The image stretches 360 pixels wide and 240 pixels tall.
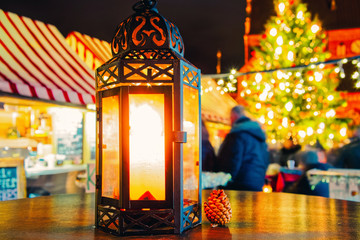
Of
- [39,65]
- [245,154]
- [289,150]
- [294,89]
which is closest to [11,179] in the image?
[39,65]

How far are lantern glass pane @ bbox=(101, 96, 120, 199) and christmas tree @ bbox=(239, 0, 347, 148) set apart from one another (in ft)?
42.4

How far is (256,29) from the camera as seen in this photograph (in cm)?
2888

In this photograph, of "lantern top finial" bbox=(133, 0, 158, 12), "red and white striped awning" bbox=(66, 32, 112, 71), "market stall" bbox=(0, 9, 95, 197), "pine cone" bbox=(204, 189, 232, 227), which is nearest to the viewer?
"pine cone" bbox=(204, 189, 232, 227)

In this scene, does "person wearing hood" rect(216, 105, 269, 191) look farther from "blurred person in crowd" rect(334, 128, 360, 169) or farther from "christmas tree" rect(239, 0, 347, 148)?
"christmas tree" rect(239, 0, 347, 148)

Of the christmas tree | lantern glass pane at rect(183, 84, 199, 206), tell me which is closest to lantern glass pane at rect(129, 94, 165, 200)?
lantern glass pane at rect(183, 84, 199, 206)

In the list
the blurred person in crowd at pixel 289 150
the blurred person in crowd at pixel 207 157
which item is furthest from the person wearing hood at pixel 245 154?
the blurred person in crowd at pixel 289 150

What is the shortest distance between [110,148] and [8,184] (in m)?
3.60

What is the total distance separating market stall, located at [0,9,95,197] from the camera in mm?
4922

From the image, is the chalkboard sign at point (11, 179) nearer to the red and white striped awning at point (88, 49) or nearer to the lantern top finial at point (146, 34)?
the red and white striped awning at point (88, 49)

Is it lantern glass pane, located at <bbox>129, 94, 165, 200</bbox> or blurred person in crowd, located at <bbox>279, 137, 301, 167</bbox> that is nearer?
lantern glass pane, located at <bbox>129, 94, 165, 200</bbox>

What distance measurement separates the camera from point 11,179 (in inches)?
177

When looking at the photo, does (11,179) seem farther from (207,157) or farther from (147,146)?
(147,146)

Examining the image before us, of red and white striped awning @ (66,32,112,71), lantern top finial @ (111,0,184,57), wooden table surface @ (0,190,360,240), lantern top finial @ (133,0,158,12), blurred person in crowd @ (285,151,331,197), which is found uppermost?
red and white striped awning @ (66,32,112,71)

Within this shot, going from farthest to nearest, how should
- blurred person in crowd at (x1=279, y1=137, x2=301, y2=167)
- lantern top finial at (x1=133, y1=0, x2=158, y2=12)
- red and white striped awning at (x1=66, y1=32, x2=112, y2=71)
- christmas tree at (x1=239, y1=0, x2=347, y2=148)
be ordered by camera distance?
christmas tree at (x1=239, y1=0, x2=347, y2=148) < blurred person in crowd at (x1=279, y1=137, x2=301, y2=167) < red and white striped awning at (x1=66, y1=32, x2=112, y2=71) < lantern top finial at (x1=133, y1=0, x2=158, y2=12)
